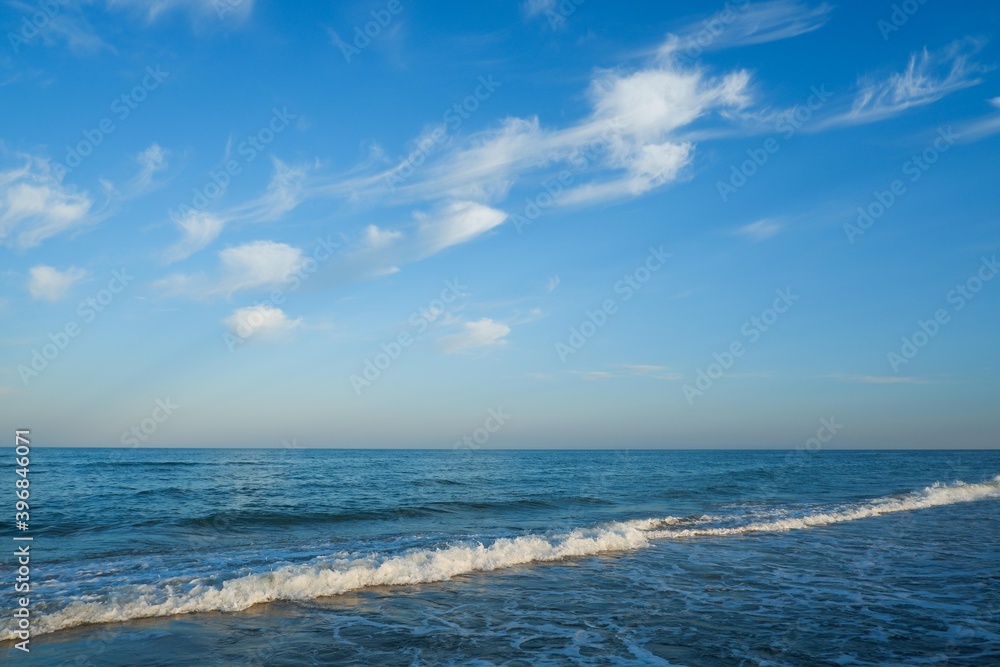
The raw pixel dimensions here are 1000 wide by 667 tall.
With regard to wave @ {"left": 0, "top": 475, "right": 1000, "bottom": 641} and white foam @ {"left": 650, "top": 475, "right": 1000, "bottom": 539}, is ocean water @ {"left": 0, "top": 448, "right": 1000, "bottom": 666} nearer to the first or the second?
wave @ {"left": 0, "top": 475, "right": 1000, "bottom": 641}

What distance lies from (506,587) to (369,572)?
307 cm

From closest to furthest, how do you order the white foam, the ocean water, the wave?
the ocean water < the wave < the white foam

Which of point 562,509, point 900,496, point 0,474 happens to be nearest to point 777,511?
point 562,509

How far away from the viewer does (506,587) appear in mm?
12492

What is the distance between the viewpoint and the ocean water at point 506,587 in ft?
27.9

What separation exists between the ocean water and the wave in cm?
5

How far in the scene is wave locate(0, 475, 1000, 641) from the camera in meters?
10.1

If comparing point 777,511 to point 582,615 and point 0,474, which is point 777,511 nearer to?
point 582,615

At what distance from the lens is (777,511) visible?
25.6m

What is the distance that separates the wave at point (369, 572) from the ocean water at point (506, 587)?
5 cm

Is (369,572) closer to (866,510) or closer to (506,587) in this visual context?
(506,587)

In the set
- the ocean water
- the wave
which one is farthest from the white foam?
the ocean water

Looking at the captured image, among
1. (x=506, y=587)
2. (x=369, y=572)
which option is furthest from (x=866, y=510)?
(x=369, y=572)

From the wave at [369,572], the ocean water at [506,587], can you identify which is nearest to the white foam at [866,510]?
the wave at [369,572]
